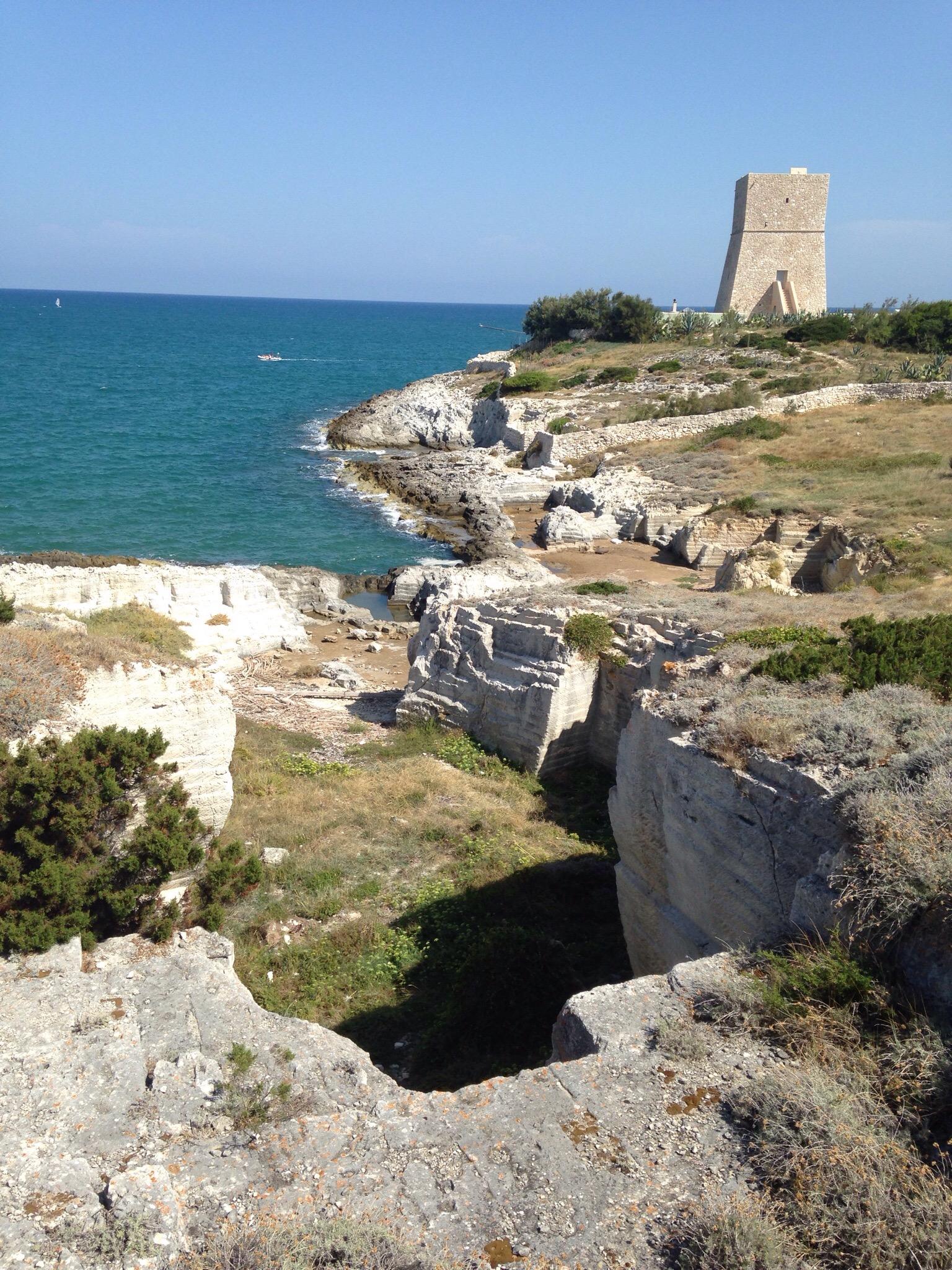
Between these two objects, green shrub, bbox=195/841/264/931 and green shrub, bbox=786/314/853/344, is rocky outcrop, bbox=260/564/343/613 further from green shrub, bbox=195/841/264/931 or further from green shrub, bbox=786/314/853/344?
green shrub, bbox=786/314/853/344

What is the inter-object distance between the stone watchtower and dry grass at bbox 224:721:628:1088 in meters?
53.3

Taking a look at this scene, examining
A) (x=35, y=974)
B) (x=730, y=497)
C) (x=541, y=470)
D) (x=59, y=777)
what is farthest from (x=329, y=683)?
(x=541, y=470)

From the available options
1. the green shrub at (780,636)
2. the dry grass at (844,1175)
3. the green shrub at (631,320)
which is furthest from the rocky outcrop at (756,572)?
the green shrub at (631,320)

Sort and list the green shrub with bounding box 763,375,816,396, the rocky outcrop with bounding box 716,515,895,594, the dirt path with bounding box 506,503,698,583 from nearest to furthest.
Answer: the rocky outcrop with bounding box 716,515,895,594, the dirt path with bounding box 506,503,698,583, the green shrub with bounding box 763,375,816,396

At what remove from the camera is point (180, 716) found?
32.3 feet

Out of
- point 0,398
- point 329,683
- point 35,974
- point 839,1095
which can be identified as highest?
point 0,398

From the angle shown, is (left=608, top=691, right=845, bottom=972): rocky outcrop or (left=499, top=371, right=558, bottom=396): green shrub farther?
(left=499, top=371, right=558, bottom=396): green shrub

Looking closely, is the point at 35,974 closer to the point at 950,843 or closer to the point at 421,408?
the point at 950,843

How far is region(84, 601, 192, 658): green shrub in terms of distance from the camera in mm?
16828

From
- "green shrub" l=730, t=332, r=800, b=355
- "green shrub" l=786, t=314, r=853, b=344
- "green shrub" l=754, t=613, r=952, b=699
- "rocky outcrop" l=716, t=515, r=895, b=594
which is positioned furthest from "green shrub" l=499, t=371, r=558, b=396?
"green shrub" l=754, t=613, r=952, b=699

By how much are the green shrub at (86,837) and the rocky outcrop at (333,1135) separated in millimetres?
1020

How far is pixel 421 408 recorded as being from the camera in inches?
2044

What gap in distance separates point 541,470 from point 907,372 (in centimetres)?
2015

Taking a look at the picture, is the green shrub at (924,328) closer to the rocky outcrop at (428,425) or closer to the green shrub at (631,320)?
the green shrub at (631,320)
